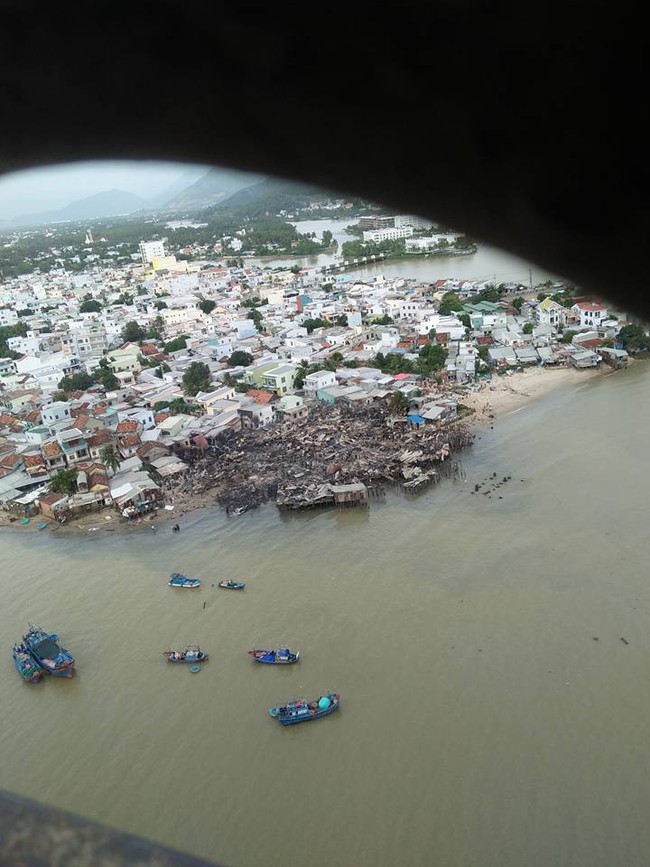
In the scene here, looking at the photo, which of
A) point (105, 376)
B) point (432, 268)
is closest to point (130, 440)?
point (105, 376)

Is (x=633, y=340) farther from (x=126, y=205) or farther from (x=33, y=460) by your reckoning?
(x=126, y=205)

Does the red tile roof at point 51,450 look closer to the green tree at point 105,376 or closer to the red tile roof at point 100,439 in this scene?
the red tile roof at point 100,439

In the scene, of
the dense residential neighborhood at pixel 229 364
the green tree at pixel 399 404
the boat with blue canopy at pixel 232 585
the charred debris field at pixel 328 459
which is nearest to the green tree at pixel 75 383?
the dense residential neighborhood at pixel 229 364

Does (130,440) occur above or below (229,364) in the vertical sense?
below

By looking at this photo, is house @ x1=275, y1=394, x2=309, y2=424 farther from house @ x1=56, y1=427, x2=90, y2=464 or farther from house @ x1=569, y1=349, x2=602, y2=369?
house @ x1=569, y1=349, x2=602, y2=369

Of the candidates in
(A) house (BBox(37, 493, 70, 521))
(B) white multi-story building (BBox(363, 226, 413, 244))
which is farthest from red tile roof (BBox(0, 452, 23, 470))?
(B) white multi-story building (BBox(363, 226, 413, 244))

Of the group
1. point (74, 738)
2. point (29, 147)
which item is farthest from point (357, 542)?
point (29, 147)
